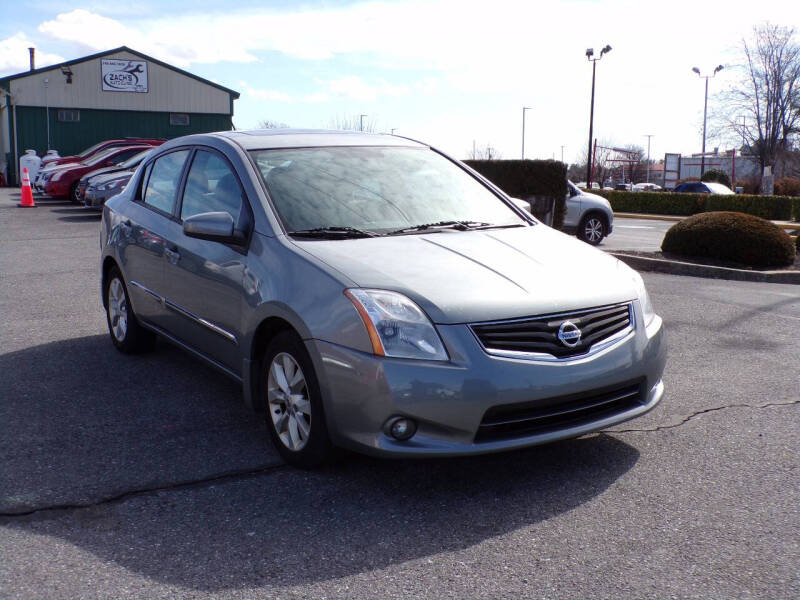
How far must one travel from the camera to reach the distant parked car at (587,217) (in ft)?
55.0

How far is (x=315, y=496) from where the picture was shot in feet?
12.4

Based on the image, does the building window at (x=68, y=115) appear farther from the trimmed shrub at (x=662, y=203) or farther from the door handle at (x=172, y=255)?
the door handle at (x=172, y=255)

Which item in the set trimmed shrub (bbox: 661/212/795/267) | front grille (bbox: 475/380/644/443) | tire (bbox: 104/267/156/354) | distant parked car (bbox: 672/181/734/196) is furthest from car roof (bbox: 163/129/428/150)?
distant parked car (bbox: 672/181/734/196)

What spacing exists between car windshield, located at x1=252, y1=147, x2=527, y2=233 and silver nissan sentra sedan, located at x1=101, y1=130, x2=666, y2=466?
0.01 m

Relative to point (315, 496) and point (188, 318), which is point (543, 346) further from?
point (188, 318)

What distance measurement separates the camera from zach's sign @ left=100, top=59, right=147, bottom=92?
4025cm

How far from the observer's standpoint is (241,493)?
3.82 meters

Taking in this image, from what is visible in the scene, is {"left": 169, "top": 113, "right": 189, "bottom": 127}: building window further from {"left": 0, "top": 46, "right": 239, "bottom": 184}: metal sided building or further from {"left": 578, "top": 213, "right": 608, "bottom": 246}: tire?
{"left": 578, "top": 213, "right": 608, "bottom": 246}: tire

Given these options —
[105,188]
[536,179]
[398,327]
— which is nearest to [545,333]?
[398,327]

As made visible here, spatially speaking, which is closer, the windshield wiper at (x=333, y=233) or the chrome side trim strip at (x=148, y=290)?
the windshield wiper at (x=333, y=233)

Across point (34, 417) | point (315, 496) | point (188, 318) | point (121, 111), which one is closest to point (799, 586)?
point (315, 496)

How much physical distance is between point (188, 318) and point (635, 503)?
279cm

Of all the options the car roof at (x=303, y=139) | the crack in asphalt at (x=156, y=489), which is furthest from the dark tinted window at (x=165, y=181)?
the crack in asphalt at (x=156, y=489)

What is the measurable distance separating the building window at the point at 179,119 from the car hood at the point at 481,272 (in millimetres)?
39871
